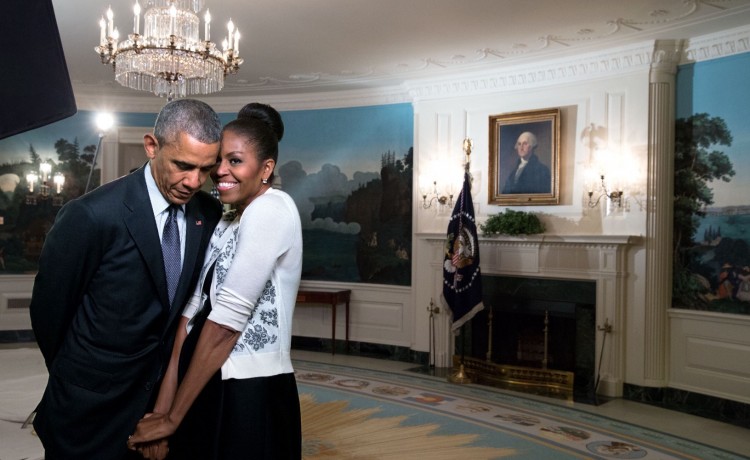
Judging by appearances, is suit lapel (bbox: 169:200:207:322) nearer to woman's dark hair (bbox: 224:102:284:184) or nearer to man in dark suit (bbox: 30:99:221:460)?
man in dark suit (bbox: 30:99:221:460)

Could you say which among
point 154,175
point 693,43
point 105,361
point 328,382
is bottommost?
point 328,382

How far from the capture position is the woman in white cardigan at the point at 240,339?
6.27ft

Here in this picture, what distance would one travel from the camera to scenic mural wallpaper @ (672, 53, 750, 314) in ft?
21.9

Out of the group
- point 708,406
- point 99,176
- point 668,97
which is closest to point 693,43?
point 668,97

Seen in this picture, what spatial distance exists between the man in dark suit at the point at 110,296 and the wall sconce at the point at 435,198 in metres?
6.98

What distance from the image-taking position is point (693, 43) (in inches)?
274

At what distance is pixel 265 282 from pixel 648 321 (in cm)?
626

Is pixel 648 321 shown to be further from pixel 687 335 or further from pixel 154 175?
pixel 154 175

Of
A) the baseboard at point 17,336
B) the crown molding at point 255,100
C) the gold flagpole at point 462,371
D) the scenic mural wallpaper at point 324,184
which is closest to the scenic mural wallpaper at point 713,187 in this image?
the gold flagpole at point 462,371

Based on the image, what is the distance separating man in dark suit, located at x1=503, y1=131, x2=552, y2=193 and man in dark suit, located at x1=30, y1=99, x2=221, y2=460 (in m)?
6.62

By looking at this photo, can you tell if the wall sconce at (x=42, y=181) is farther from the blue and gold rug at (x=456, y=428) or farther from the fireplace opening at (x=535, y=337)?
the fireplace opening at (x=535, y=337)

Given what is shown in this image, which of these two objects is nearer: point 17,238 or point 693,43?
point 693,43

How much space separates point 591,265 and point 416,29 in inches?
132

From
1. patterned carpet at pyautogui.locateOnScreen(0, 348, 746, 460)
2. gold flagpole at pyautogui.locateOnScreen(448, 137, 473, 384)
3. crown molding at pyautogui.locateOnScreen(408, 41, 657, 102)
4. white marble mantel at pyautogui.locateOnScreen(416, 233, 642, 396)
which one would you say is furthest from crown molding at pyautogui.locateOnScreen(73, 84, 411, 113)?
patterned carpet at pyautogui.locateOnScreen(0, 348, 746, 460)
